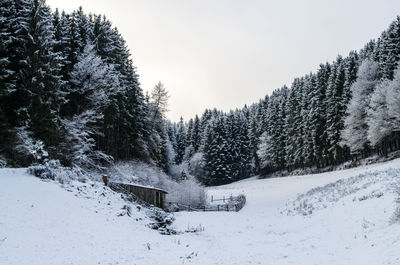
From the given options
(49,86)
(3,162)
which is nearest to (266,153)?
(49,86)

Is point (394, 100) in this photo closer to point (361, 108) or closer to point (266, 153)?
point (361, 108)

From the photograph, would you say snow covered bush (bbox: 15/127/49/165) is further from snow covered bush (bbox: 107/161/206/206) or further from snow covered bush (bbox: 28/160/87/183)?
snow covered bush (bbox: 107/161/206/206)

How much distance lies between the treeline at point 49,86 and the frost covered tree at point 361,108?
32285 mm

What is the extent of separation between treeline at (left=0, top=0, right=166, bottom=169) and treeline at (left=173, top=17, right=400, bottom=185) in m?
32.5

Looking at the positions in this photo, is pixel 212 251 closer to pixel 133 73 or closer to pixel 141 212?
pixel 141 212

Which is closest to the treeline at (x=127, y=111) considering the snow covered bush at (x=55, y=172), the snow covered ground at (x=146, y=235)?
the snow covered bush at (x=55, y=172)

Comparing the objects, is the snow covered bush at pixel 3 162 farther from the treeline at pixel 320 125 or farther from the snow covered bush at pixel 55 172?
the treeline at pixel 320 125

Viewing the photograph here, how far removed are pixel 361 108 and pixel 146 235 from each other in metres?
39.0

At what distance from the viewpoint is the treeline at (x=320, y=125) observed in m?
39.2

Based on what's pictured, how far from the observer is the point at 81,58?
92.8 feet

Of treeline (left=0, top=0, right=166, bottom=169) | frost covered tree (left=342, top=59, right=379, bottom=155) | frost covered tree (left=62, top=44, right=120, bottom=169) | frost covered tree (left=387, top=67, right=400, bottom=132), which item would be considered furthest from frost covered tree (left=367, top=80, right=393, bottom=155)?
frost covered tree (left=62, top=44, right=120, bottom=169)

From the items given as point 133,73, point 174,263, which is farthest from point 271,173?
point 174,263

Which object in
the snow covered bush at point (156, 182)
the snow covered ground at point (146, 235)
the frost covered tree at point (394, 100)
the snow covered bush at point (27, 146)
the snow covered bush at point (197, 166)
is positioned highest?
the frost covered tree at point (394, 100)

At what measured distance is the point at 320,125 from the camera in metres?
53.8
